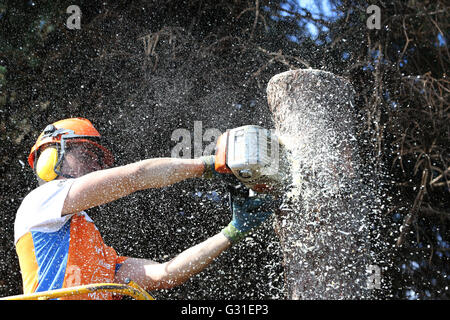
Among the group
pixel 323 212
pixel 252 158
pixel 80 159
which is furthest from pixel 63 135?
pixel 323 212

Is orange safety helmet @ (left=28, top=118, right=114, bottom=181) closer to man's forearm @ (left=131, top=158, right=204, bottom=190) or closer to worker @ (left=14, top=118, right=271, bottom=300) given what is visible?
worker @ (left=14, top=118, right=271, bottom=300)

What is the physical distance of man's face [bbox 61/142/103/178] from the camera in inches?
95.3

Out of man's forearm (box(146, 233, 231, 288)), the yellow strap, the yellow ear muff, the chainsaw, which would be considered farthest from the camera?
man's forearm (box(146, 233, 231, 288))

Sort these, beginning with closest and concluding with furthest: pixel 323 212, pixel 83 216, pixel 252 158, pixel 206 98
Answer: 1. pixel 252 158
2. pixel 323 212
3. pixel 83 216
4. pixel 206 98

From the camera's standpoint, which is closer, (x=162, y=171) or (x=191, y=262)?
(x=162, y=171)

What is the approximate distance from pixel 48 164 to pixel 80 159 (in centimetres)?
18

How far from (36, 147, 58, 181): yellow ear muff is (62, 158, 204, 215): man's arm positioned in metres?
0.32

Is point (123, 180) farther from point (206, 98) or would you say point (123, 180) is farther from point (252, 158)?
point (206, 98)

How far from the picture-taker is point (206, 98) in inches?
158

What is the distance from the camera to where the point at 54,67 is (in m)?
3.96

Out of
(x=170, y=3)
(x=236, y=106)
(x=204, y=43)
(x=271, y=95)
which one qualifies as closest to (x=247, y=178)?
(x=271, y=95)

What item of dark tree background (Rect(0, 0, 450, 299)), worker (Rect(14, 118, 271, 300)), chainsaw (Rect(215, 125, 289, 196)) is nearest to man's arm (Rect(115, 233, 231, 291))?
worker (Rect(14, 118, 271, 300))

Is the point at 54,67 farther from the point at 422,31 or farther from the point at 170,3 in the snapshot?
the point at 422,31
